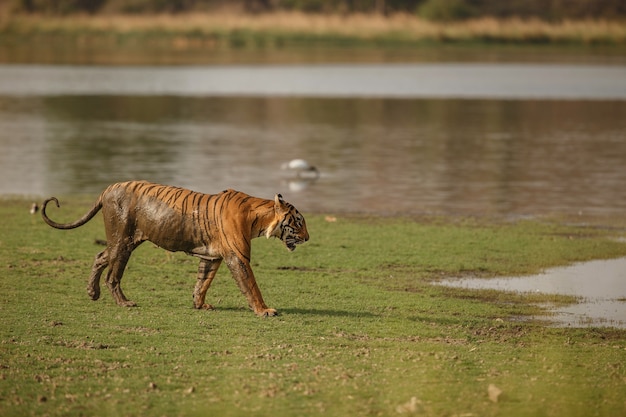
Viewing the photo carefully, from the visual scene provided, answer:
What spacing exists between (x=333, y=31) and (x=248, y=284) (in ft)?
220

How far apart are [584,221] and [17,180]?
11.3 meters

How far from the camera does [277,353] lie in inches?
420

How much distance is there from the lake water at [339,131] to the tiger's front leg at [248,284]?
859cm

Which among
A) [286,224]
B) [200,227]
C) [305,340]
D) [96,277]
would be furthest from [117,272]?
[305,340]

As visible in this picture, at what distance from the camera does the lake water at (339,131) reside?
23.7 m

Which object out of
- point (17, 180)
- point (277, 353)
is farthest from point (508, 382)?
point (17, 180)

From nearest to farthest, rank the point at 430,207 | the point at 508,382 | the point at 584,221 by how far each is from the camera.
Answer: the point at 508,382
the point at 584,221
the point at 430,207

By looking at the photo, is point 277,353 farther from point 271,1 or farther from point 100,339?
point 271,1

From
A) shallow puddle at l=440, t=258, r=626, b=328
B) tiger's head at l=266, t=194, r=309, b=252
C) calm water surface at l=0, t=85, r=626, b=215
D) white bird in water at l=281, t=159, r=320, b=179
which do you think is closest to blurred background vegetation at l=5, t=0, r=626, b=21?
calm water surface at l=0, t=85, r=626, b=215

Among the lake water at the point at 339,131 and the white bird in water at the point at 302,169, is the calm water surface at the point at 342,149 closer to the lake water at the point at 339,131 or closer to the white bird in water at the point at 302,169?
the lake water at the point at 339,131

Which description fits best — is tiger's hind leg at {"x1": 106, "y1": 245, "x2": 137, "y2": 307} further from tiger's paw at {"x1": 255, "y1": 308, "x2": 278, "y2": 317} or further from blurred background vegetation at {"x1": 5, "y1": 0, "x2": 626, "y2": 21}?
blurred background vegetation at {"x1": 5, "y1": 0, "x2": 626, "y2": 21}

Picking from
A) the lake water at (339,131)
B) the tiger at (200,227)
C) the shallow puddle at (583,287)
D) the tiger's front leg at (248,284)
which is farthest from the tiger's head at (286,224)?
the lake water at (339,131)

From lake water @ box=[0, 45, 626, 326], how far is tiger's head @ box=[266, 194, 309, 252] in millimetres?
8529

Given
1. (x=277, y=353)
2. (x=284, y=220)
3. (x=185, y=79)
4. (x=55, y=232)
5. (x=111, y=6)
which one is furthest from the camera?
(x=111, y=6)
